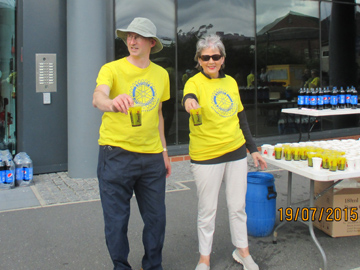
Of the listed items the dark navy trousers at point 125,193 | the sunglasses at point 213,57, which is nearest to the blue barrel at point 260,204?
the dark navy trousers at point 125,193

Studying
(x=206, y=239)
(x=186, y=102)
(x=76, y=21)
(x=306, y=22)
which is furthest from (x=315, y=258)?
(x=306, y=22)

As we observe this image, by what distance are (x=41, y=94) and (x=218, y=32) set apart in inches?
154

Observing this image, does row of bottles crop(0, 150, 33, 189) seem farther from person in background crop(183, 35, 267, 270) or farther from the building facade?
person in background crop(183, 35, 267, 270)

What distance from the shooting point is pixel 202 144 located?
133 inches

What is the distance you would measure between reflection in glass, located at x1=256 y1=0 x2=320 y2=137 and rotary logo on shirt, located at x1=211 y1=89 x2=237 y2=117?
19.9ft

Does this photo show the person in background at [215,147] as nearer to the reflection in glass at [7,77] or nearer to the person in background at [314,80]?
the reflection in glass at [7,77]

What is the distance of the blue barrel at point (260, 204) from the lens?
4.18m

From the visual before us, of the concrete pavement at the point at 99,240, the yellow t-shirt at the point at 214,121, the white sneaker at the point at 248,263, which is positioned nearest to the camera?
the yellow t-shirt at the point at 214,121

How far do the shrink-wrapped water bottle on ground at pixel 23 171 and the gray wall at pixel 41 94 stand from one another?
1.72 ft

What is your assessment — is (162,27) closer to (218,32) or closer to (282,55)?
(218,32)

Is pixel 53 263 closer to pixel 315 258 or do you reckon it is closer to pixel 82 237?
pixel 82 237

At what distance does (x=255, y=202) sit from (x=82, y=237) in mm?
1872

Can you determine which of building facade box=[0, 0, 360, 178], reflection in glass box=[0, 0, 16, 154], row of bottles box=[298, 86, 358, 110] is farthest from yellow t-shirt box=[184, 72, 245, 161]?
row of bottles box=[298, 86, 358, 110]

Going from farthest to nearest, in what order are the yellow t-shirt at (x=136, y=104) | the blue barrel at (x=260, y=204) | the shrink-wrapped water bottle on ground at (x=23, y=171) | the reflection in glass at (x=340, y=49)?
the reflection in glass at (x=340, y=49), the shrink-wrapped water bottle on ground at (x=23, y=171), the blue barrel at (x=260, y=204), the yellow t-shirt at (x=136, y=104)
